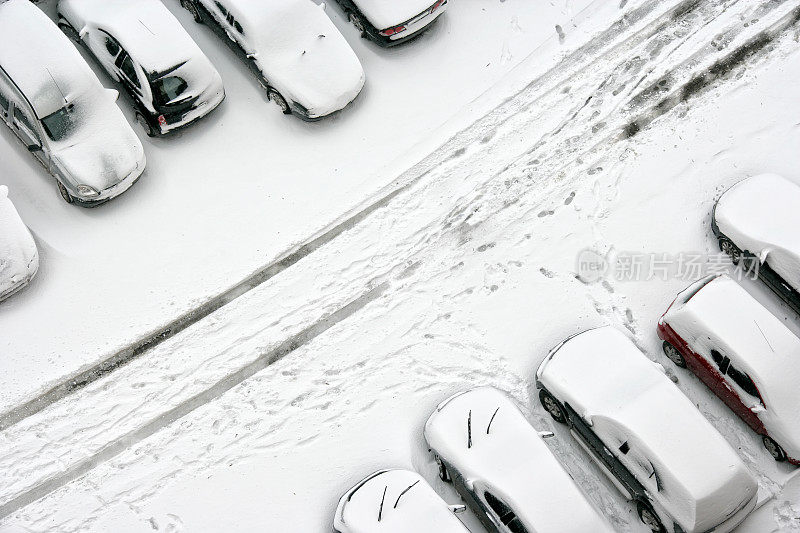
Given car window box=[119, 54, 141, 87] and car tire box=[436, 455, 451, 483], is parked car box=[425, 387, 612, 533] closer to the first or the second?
car tire box=[436, 455, 451, 483]

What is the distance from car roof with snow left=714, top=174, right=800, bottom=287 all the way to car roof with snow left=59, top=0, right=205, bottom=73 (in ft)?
28.3

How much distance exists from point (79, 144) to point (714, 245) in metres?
9.95

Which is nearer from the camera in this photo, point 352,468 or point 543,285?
point 352,468

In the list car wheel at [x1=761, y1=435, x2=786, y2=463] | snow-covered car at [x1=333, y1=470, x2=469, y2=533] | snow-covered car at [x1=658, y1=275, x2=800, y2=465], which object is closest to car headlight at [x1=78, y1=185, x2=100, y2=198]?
snow-covered car at [x1=333, y1=470, x2=469, y2=533]

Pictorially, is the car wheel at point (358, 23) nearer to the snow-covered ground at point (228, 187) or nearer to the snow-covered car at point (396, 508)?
the snow-covered ground at point (228, 187)

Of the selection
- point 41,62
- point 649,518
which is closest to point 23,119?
point 41,62

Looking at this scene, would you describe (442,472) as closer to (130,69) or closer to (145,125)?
(145,125)

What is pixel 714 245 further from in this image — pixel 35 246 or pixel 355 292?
pixel 35 246

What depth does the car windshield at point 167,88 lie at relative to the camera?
36.6 ft

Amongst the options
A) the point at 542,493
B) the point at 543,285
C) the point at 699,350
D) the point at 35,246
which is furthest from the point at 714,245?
the point at 35,246

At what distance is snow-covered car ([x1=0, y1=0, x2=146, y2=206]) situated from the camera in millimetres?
10648

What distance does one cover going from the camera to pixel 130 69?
11.2m

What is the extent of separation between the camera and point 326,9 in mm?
12938

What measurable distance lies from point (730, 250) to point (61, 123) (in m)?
10.4
